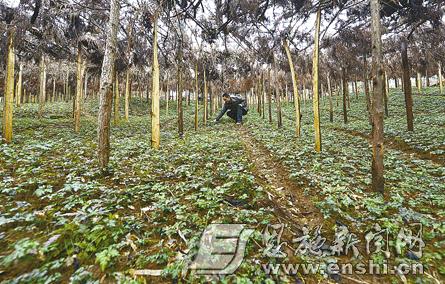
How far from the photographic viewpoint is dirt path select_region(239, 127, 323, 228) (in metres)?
4.57

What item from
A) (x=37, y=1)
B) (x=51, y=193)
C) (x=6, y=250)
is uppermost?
(x=37, y=1)

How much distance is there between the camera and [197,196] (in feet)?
16.8

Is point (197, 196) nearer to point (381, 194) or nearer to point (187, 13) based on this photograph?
point (381, 194)

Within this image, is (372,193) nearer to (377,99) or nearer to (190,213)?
(377,99)

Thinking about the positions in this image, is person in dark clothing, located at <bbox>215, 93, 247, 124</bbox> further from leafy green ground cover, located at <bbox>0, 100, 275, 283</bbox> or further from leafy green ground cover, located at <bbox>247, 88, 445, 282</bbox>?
leafy green ground cover, located at <bbox>0, 100, 275, 283</bbox>

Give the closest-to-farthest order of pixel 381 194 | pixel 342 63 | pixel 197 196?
pixel 197 196
pixel 381 194
pixel 342 63

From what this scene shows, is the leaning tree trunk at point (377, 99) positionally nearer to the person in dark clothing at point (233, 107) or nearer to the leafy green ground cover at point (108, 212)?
the leafy green ground cover at point (108, 212)

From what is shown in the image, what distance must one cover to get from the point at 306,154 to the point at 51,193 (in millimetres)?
8446

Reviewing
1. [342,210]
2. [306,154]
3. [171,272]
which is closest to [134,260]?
[171,272]

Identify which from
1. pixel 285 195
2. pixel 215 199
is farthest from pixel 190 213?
pixel 285 195

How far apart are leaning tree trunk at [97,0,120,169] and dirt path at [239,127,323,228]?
445cm

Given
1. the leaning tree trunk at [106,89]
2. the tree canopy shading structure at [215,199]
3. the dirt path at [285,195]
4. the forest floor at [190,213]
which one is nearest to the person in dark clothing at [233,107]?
the tree canopy shading structure at [215,199]

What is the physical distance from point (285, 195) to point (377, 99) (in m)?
3.06

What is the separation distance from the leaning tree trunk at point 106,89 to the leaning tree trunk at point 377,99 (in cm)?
663
